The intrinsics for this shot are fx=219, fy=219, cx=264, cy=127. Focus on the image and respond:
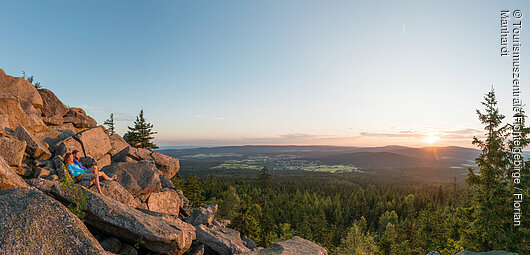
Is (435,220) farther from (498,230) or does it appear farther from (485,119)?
(485,119)

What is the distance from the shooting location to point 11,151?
13305 millimetres

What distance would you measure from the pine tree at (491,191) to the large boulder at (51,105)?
162 ft

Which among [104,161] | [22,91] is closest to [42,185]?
[104,161]

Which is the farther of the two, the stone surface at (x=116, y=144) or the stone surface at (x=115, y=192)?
the stone surface at (x=116, y=144)

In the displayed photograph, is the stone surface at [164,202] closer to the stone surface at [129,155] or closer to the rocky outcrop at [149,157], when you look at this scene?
the rocky outcrop at [149,157]

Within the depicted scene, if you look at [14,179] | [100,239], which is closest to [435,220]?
[100,239]

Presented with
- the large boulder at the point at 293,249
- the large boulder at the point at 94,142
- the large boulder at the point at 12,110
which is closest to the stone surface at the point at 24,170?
the large boulder at the point at 94,142

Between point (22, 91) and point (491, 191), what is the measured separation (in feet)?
168

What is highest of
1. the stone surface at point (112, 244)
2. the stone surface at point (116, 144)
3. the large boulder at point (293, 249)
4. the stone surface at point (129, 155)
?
the stone surface at point (116, 144)

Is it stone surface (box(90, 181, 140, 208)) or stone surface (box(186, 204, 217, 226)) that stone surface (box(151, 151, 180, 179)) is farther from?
stone surface (box(90, 181, 140, 208))

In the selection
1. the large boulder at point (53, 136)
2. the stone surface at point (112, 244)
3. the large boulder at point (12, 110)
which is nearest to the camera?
the stone surface at point (112, 244)

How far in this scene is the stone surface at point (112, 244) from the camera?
10305 millimetres

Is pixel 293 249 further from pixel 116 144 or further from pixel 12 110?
pixel 12 110

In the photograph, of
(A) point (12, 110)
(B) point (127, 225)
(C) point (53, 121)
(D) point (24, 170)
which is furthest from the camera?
(C) point (53, 121)
